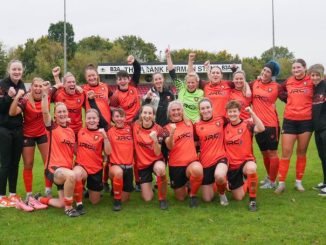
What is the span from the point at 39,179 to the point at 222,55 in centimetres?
7015

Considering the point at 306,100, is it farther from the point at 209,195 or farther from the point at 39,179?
the point at 39,179

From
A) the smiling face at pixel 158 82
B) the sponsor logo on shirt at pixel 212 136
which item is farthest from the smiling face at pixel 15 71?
the sponsor logo on shirt at pixel 212 136

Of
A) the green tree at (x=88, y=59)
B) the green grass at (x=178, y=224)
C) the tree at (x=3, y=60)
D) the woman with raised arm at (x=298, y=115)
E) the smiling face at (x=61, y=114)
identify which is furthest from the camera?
the green tree at (x=88, y=59)

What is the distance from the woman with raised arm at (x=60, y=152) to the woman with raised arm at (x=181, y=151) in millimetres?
1454

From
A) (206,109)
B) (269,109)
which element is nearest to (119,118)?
(206,109)

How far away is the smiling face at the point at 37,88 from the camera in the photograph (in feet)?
21.2

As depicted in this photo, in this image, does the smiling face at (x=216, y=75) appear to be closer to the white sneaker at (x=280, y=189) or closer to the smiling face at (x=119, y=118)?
the smiling face at (x=119, y=118)

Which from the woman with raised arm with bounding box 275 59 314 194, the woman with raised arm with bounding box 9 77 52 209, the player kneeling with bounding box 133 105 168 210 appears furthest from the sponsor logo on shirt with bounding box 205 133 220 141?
the woman with raised arm with bounding box 9 77 52 209

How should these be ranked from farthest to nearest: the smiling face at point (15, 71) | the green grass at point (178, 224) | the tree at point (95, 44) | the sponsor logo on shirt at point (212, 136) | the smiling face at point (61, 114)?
the tree at point (95, 44) < the sponsor logo on shirt at point (212, 136) < the smiling face at point (15, 71) < the smiling face at point (61, 114) < the green grass at point (178, 224)

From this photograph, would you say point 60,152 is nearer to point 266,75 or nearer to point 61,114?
point 61,114

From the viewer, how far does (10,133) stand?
6328mm

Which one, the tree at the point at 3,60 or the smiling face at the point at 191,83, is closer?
the smiling face at the point at 191,83

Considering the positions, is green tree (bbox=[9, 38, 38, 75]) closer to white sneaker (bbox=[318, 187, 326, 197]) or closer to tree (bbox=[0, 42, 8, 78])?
tree (bbox=[0, 42, 8, 78])

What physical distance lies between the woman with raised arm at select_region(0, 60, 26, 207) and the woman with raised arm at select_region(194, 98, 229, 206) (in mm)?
2687
